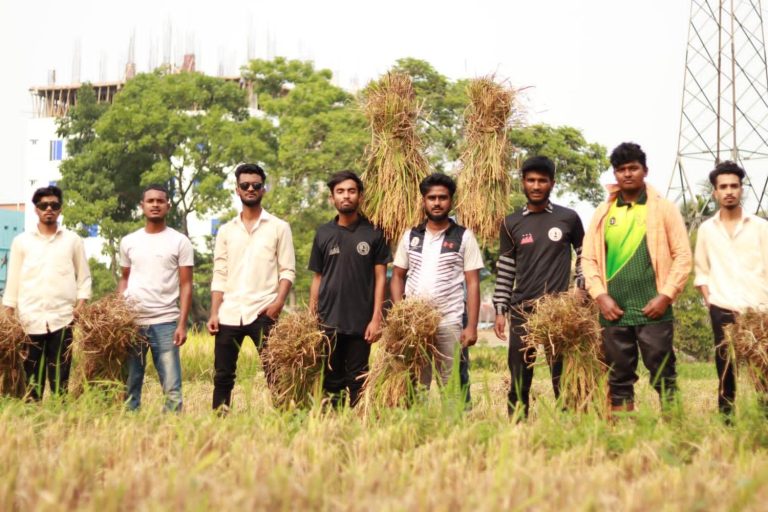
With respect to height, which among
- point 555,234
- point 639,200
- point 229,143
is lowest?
point 555,234

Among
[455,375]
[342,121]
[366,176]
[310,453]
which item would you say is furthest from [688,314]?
[310,453]

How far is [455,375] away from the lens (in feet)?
16.6

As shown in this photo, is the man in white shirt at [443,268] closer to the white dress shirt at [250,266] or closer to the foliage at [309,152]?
the white dress shirt at [250,266]

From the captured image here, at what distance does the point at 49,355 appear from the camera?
652cm

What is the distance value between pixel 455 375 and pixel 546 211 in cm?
132

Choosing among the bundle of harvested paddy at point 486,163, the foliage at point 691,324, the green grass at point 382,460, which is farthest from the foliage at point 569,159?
the green grass at point 382,460

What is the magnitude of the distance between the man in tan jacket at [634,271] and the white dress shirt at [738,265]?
17.8 inches

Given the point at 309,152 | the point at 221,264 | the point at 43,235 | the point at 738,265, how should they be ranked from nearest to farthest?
the point at 738,265
the point at 221,264
the point at 43,235
the point at 309,152

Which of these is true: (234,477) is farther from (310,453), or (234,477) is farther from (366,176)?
(366,176)

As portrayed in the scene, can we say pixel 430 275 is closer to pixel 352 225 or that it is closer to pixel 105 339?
pixel 352 225

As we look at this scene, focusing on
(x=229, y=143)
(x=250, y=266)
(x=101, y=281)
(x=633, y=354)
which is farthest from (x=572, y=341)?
(x=101, y=281)

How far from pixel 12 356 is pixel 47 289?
478 millimetres

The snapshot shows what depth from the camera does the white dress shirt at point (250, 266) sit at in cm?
612

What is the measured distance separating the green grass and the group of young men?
0.58 meters
